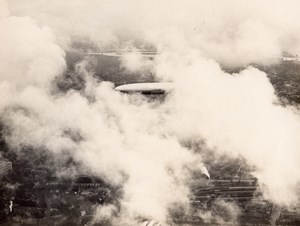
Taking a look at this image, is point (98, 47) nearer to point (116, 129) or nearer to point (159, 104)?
point (159, 104)

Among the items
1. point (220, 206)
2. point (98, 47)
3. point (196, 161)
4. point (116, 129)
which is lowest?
point (220, 206)

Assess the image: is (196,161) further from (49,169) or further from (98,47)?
(98,47)

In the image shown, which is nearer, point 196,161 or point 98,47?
point 196,161

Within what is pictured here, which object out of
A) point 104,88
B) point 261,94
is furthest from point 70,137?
point 261,94

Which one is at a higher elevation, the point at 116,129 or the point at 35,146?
the point at 116,129

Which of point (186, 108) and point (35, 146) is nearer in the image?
point (35, 146)

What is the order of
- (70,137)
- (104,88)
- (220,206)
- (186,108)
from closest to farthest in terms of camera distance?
(220,206) < (70,137) < (186,108) < (104,88)

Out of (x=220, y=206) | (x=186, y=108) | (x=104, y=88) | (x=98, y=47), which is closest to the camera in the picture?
(x=220, y=206)

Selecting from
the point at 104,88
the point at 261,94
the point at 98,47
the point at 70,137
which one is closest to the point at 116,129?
the point at 70,137

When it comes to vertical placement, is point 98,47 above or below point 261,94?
above
